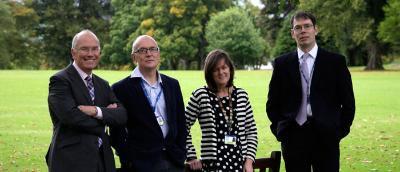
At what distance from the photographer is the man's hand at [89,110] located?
3945mm

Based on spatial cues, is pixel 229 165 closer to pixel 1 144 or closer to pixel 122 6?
pixel 1 144

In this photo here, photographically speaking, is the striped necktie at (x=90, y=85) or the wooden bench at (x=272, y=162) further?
the wooden bench at (x=272, y=162)

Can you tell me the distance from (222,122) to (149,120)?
2.18 ft

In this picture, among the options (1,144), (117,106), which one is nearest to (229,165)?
(117,106)

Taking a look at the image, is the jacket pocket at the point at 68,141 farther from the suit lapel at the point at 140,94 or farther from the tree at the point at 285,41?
the tree at the point at 285,41

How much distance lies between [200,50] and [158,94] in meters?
60.6

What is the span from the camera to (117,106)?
164 inches

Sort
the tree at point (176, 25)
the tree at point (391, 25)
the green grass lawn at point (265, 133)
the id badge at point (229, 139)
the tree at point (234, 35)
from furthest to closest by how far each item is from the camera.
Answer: the tree at point (176, 25), the tree at point (234, 35), the tree at point (391, 25), the green grass lawn at point (265, 133), the id badge at point (229, 139)

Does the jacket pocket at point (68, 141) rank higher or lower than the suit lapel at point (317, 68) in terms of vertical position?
lower

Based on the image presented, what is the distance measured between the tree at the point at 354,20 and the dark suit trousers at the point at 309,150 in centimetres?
3641

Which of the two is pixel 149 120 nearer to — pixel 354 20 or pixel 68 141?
pixel 68 141

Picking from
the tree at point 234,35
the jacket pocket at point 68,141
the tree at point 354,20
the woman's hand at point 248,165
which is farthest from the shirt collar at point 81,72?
the tree at point 234,35

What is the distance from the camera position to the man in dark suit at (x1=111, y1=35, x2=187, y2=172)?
4.23 meters

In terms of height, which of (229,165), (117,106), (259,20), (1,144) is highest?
(259,20)
